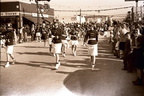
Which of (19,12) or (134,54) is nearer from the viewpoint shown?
(134,54)

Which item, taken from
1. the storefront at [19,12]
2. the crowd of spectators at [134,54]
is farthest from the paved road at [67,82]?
the storefront at [19,12]

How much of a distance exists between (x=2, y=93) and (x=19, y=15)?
23.0 meters

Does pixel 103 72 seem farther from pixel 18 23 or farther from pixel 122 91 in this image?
pixel 18 23

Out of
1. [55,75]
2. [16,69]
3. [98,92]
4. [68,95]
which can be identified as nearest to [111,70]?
[55,75]

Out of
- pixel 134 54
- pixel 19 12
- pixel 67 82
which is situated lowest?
pixel 67 82

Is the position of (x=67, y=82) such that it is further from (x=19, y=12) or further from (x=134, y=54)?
(x=19, y=12)

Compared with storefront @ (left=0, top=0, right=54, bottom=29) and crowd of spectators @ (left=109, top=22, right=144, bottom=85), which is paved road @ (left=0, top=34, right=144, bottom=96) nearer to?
crowd of spectators @ (left=109, top=22, right=144, bottom=85)

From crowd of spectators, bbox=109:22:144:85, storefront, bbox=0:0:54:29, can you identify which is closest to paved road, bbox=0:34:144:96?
crowd of spectators, bbox=109:22:144:85

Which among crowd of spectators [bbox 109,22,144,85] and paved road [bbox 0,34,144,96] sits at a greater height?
crowd of spectators [bbox 109,22,144,85]

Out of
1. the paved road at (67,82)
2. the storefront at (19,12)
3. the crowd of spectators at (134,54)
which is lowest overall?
the paved road at (67,82)

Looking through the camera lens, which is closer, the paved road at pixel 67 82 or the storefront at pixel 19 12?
the paved road at pixel 67 82

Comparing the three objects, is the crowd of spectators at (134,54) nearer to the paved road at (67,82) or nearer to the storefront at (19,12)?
the paved road at (67,82)

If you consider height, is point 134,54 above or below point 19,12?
below

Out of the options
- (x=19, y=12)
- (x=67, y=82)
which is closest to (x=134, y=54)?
(x=67, y=82)
